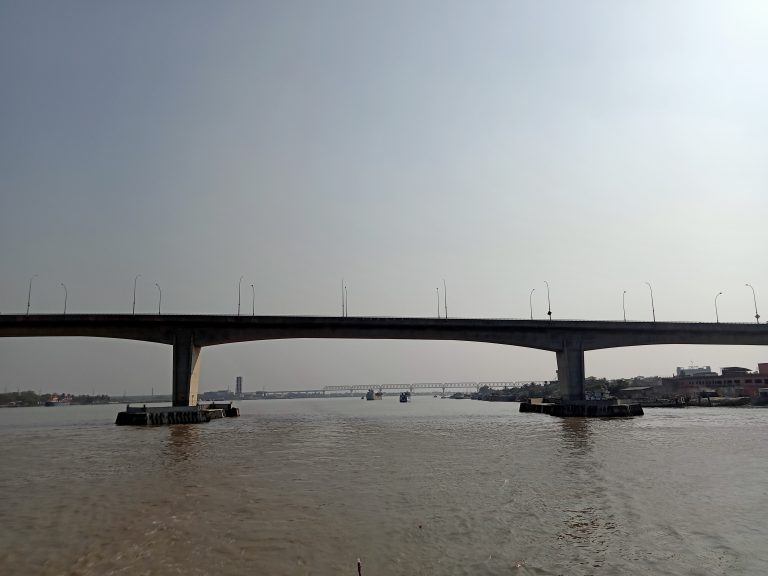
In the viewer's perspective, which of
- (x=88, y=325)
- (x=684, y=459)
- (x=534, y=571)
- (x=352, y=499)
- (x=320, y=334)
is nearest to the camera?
(x=534, y=571)

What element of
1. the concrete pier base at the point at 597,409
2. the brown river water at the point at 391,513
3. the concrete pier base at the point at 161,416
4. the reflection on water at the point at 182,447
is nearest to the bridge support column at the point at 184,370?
the concrete pier base at the point at 161,416

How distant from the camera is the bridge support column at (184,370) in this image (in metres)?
65.6

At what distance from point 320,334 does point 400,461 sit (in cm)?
4822

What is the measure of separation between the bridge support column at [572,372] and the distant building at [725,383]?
55.3m

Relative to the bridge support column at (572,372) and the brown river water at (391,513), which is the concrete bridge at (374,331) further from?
the brown river water at (391,513)

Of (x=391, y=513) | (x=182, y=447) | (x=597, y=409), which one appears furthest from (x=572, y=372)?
(x=391, y=513)

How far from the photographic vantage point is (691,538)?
12461mm

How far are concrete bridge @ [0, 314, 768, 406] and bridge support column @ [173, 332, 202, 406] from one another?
0.12 meters

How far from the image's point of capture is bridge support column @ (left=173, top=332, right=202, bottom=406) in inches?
2584

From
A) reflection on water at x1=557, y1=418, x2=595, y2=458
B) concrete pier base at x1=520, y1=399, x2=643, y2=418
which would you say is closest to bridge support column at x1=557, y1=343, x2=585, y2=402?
concrete pier base at x1=520, y1=399, x2=643, y2=418

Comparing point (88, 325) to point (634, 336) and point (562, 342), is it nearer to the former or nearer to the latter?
point (562, 342)

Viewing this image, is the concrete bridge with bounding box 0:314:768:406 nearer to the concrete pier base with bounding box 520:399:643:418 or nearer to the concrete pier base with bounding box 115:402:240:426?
the concrete pier base with bounding box 520:399:643:418

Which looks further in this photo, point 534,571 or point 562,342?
point 562,342

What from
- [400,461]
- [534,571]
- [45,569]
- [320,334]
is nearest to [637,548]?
[534,571]
